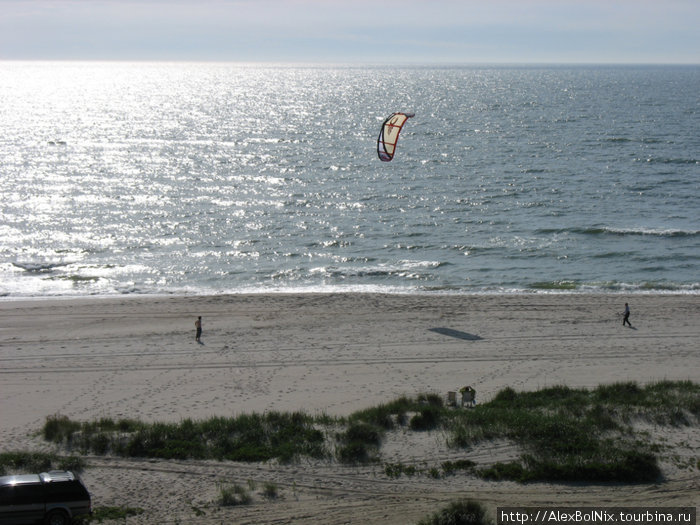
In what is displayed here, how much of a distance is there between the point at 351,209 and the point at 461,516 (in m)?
33.0

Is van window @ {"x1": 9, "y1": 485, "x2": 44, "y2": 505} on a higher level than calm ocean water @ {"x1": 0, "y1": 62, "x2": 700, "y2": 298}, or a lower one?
lower

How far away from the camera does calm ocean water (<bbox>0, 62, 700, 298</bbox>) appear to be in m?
30.9

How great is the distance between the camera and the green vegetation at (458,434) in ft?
41.1

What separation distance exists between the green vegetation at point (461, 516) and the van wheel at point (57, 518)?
17.0 feet

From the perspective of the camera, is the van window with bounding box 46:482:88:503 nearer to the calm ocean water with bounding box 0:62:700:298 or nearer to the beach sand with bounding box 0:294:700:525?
the beach sand with bounding box 0:294:700:525

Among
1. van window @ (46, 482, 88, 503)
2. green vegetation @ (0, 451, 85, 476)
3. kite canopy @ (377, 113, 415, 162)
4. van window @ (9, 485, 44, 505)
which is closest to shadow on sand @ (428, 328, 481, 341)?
kite canopy @ (377, 113, 415, 162)

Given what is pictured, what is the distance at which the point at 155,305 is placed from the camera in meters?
26.6

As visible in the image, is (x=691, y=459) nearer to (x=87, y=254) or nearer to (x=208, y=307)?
(x=208, y=307)

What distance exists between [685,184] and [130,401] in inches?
1695

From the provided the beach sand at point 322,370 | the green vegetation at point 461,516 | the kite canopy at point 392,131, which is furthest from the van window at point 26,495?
the kite canopy at point 392,131

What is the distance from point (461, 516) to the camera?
10711 mm

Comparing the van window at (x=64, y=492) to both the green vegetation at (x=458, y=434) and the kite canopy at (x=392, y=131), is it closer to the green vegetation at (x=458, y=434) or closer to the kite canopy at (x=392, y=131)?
the green vegetation at (x=458, y=434)

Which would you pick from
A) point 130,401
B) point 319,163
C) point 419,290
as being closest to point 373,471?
point 130,401

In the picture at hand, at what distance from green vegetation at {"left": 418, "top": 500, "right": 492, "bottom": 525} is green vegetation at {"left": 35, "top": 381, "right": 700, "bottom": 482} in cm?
159
